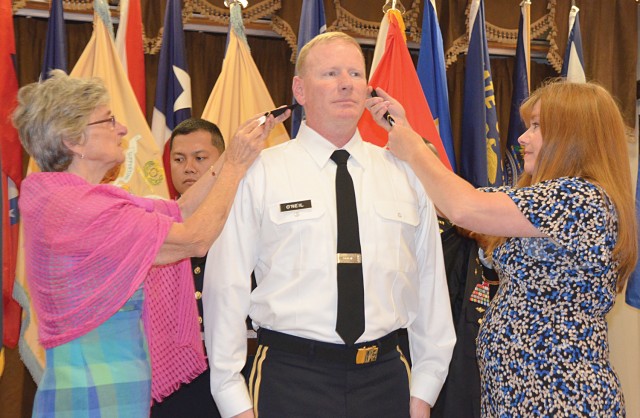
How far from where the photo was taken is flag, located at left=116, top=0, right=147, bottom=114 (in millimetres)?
3619

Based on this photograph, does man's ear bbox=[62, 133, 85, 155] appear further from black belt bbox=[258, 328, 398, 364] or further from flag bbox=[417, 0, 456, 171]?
flag bbox=[417, 0, 456, 171]

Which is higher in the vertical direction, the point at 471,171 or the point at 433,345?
the point at 471,171

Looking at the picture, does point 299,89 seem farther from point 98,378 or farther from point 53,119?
point 98,378

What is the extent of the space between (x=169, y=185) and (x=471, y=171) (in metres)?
1.65

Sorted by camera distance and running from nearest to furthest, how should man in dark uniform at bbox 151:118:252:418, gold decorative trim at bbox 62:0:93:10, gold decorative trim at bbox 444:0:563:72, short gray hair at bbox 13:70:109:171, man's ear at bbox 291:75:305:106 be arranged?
short gray hair at bbox 13:70:109:171
man's ear at bbox 291:75:305:106
man in dark uniform at bbox 151:118:252:418
gold decorative trim at bbox 62:0:93:10
gold decorative trim at bbox 444:0:563:72

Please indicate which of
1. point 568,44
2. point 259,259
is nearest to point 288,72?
point 568,44

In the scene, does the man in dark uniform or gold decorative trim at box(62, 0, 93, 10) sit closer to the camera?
the man in dark uniform

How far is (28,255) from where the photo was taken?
1919 mm

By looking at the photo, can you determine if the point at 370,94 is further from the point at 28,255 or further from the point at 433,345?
the point at 28,255

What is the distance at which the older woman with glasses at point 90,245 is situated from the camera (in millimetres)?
1841

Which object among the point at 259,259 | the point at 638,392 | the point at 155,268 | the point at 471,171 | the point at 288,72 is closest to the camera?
the point at 259,259

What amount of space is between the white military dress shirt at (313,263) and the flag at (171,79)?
1.70 meters

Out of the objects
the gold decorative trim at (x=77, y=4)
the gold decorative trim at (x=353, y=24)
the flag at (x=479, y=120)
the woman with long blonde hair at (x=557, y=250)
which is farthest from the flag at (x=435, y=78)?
the gold decorative trim at (x=77, y=4)

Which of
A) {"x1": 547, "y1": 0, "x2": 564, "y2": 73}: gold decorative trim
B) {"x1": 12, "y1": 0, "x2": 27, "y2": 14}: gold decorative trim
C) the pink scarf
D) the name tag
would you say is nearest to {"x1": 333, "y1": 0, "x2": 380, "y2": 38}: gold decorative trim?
{"x1": 547, "y1": 0, "x2": 564, "y2": 73}: gold decorative trim
